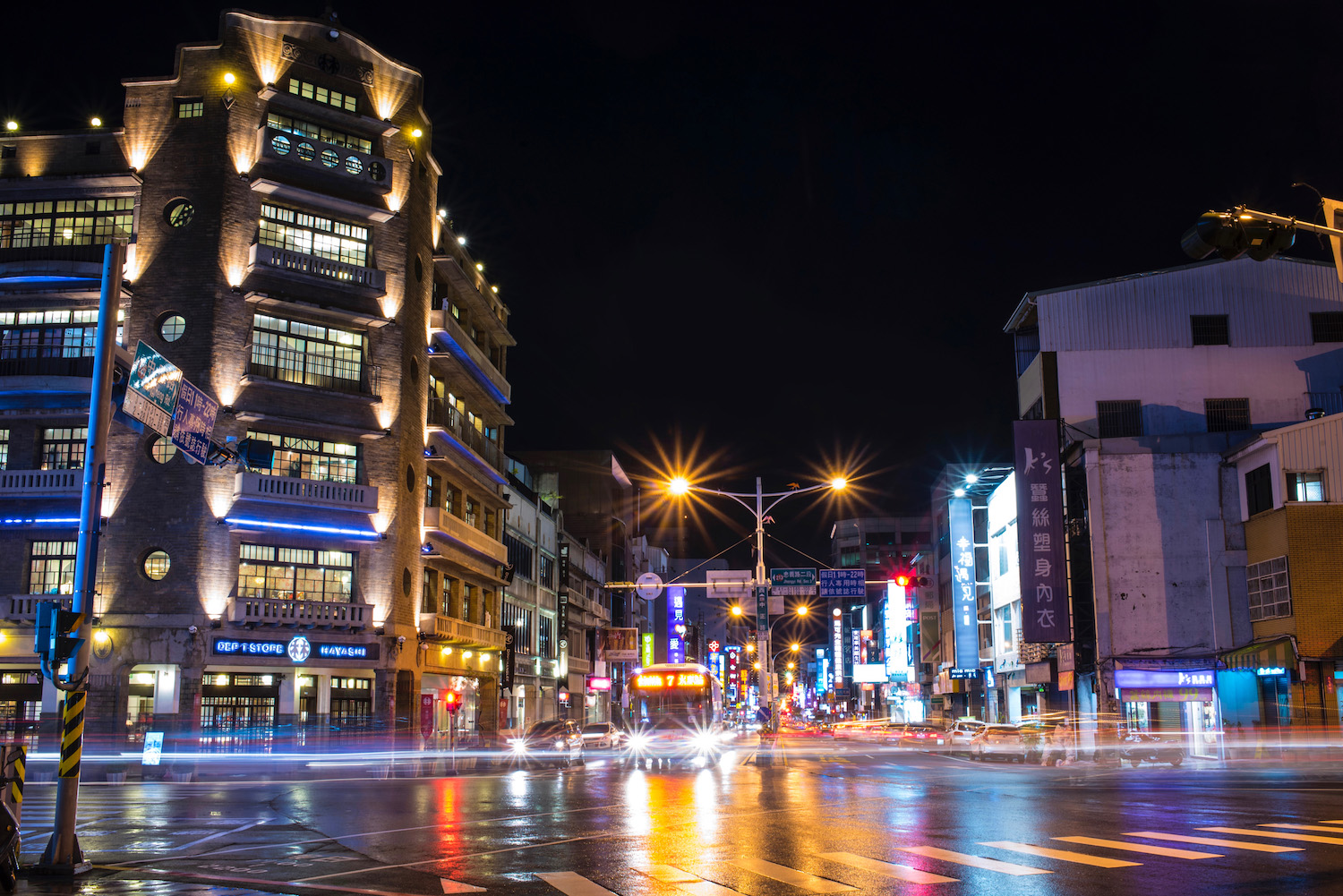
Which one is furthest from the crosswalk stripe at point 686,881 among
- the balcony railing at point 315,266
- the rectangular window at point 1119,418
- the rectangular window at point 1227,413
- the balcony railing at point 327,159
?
the rectangular window at point 1227,413

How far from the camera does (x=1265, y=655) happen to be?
41.3 meters

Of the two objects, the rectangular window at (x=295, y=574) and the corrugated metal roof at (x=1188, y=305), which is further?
the corrugated metal roof at (x=1188, y=305)

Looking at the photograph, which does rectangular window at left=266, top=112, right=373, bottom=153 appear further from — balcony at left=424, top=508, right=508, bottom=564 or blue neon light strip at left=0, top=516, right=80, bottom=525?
blue neon light strip at left=0, top=516, right=80, bottom=525

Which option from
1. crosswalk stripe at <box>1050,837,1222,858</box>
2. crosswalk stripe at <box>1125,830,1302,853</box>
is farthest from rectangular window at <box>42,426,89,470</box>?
crosswalk stripe at <box>1125,830,1302,853</box>

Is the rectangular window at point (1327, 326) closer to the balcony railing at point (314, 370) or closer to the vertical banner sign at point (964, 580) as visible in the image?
the vertical banner sign at point (964, 580)

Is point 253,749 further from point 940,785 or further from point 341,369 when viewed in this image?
point 940,785

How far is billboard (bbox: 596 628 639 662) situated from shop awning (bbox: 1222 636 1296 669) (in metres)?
49.3

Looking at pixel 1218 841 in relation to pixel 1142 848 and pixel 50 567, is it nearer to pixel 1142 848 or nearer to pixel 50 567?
pixel 1142 848

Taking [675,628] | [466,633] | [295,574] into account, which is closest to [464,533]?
[466,633]

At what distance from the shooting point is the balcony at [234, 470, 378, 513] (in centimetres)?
4012

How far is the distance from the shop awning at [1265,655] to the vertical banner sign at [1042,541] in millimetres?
6465

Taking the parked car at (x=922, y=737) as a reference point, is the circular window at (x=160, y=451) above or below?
above

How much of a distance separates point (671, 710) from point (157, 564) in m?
21.5

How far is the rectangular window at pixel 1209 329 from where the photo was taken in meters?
52.4
